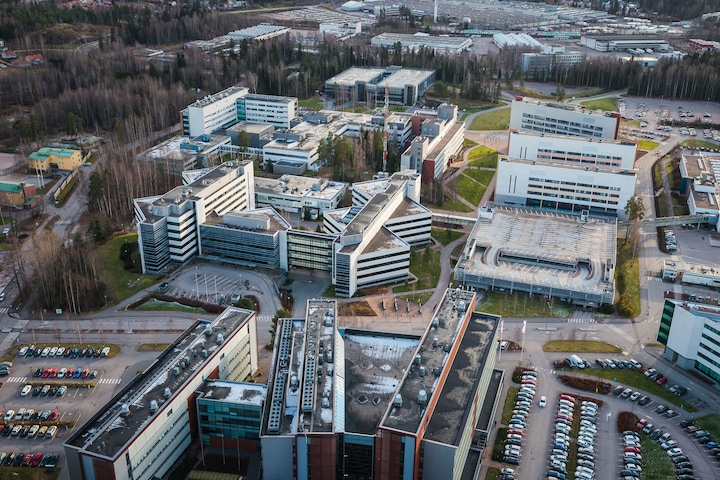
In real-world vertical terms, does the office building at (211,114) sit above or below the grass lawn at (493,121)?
above

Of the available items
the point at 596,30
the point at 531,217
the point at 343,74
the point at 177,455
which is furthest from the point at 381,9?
the point at 177,455

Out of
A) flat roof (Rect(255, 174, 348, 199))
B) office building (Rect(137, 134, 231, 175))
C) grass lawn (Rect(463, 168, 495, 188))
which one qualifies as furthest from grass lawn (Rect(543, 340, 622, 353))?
office building (Rect(137, 134, 231, 175))

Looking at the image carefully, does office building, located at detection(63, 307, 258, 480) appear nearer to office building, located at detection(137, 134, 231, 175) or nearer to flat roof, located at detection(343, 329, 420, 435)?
flat roof, located at detection(343, 329, 420, 435)

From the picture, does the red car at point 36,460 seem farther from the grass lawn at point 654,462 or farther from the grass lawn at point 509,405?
the grass lawn at point 654,462

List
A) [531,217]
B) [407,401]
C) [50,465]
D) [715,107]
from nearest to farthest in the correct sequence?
[407,401] < [50,465] < [531,217] < [715,107]

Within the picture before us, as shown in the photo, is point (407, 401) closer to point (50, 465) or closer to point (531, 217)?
point (50, 465)

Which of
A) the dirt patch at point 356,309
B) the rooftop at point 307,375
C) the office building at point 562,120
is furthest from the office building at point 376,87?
the rooftop at point 307,375
